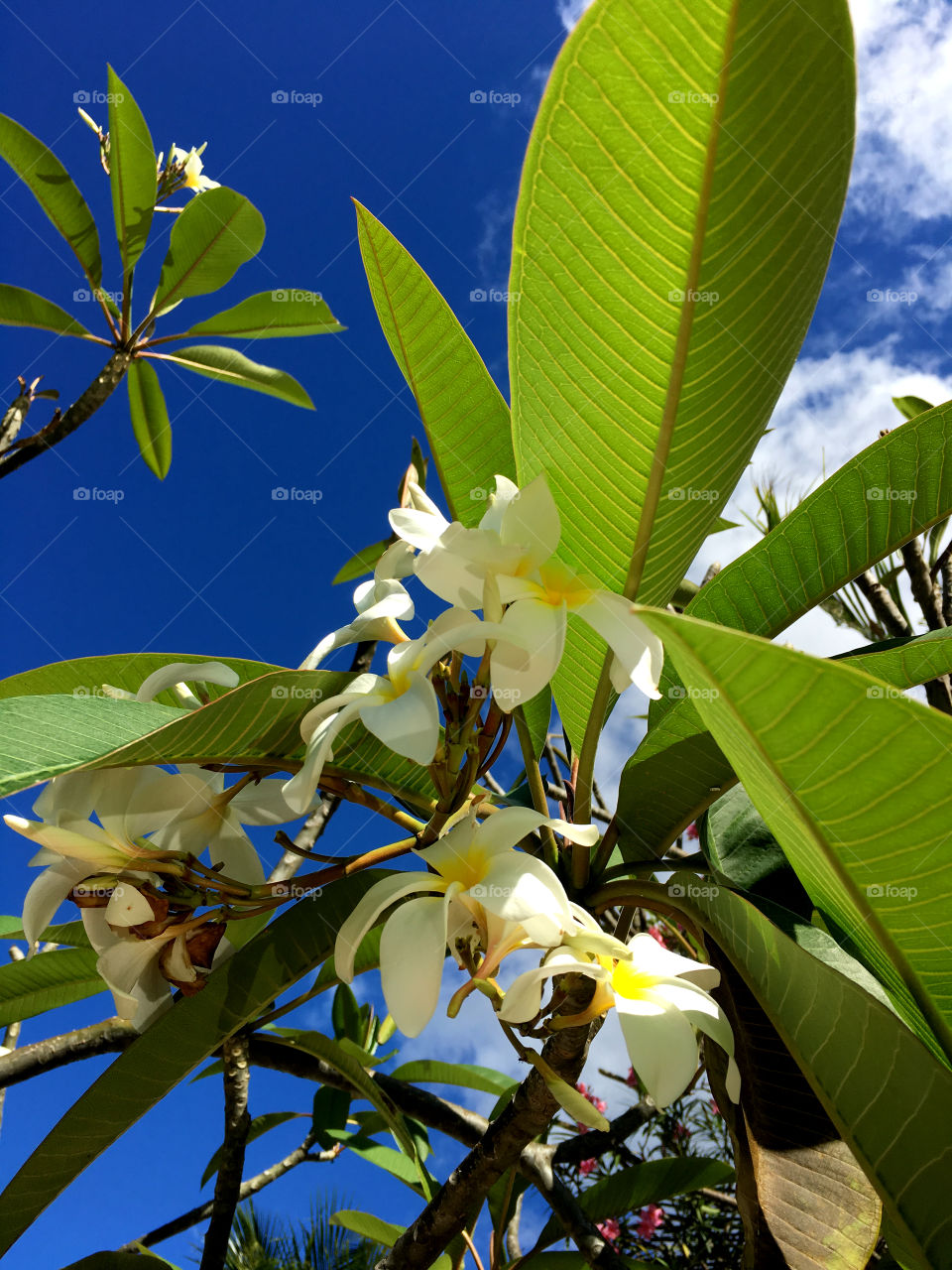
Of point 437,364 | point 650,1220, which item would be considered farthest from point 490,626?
point 650,1220

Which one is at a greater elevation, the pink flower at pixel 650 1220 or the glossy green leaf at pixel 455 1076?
the glossy green leaf at pixel 455 1076

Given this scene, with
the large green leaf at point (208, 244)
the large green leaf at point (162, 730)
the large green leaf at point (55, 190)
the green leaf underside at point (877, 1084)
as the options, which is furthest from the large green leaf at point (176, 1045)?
the large green leaf at point (55, 190)

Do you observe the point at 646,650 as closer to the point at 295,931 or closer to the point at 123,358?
the point at 295,931

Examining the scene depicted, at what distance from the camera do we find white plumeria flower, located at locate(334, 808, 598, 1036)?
439 millimetres

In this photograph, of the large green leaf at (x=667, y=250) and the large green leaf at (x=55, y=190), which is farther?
the large green leaf at (x=55, y=190)

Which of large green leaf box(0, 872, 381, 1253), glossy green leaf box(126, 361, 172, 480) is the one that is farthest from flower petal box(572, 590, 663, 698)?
glossy green leaf box(126, 361, 172, 480)

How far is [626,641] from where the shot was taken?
47 cm

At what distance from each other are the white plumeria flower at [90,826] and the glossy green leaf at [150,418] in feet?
8.77

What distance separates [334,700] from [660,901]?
325 millimetres

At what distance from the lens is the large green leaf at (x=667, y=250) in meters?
0.47

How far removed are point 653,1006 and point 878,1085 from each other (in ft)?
0.48

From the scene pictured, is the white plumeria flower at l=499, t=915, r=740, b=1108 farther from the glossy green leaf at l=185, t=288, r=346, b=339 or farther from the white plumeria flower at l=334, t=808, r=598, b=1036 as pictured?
the glossy green leaf at l=185, t=288, r=346, b=339

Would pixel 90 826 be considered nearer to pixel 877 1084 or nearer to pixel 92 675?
pixel 92 675

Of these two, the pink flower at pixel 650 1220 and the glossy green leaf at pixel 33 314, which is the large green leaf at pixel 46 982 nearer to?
the glossy green leaf at pixel 33 314
